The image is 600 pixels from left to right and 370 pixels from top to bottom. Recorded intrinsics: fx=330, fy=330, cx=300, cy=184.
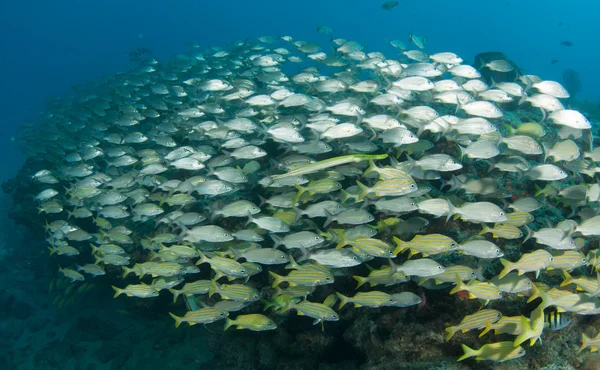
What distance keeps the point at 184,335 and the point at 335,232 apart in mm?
6284

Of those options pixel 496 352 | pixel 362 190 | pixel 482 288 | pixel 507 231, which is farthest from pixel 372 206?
pixel 496 352

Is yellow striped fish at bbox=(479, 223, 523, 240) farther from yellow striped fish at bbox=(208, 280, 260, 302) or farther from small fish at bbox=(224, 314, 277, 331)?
yellow striped fish at bbox=(208, 280, 260, 302)

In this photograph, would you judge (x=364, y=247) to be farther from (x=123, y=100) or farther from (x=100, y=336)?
(x=123, y=100)

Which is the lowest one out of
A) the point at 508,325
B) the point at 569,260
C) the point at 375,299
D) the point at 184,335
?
the point at 184,335

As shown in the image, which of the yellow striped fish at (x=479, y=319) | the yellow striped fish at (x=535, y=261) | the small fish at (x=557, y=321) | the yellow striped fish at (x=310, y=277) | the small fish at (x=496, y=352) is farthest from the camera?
the yellow striped fish at (x=310, y=277)

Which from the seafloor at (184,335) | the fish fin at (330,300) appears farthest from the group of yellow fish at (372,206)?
the seafloor at (184,335)

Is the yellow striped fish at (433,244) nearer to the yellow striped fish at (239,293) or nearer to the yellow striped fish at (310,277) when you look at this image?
the yellow striped fish at (310,277)

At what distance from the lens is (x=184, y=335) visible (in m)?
9.12

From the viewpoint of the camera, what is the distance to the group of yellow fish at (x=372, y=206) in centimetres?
449

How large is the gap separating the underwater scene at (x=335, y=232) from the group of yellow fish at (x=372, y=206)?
4 centimetres

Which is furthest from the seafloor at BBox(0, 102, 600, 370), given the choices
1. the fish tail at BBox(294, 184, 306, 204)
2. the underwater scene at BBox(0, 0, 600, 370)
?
the fish tail at BBox(294, 184, 306, 204)

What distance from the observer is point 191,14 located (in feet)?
399

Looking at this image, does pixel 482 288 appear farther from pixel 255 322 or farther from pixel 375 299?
pixel 255 322

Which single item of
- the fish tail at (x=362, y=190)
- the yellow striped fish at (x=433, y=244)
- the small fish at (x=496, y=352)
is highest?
the fish tail at (x=362, y=190)
